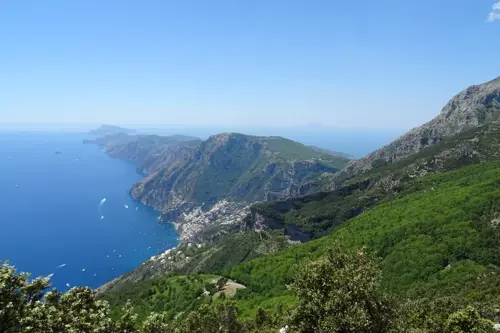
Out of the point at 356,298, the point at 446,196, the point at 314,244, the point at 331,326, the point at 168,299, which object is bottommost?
the point at 168,299

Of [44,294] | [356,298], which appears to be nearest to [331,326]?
[356,298]

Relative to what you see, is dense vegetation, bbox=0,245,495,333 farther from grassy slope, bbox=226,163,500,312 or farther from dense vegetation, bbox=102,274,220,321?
dense vegetation, bbox=102,274,220,321

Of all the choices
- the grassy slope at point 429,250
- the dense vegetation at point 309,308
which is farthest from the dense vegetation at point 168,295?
the dense vegetation at point 309,308

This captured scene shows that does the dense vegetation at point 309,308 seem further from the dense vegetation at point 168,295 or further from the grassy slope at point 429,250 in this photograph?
the dense vegetation at point 168,295

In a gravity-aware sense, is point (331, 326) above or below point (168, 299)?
above

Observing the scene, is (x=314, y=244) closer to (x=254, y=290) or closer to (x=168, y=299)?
(x=254, y=290)

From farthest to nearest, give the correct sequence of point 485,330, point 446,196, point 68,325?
point 446,196 < point 485,330 < point 68,325

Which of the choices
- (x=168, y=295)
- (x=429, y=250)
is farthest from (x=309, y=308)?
(x=168, y=295)

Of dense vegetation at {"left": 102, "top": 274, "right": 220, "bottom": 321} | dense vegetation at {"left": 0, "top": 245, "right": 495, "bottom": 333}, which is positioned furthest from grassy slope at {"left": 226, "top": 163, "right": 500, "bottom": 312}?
dense vegetation at {"left": 0, "top": 245, "right": 495, "bottom": 333}
